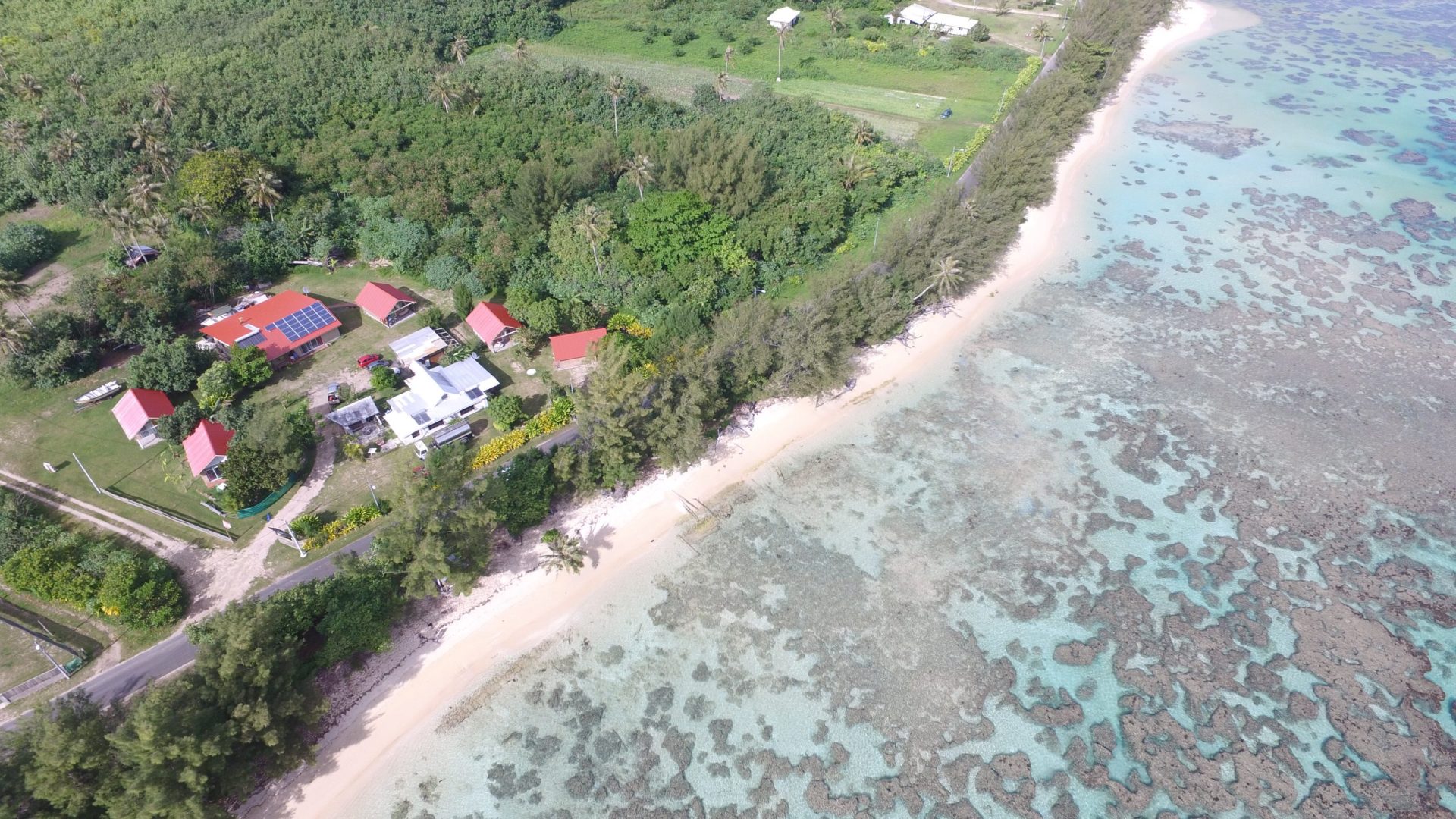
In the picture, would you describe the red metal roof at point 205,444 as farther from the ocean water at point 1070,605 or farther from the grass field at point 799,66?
the grass field at point 799,66

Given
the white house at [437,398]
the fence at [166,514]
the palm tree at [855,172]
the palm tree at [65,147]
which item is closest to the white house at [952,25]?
the palm tree at [855,172]

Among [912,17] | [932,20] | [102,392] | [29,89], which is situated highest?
[29,89]

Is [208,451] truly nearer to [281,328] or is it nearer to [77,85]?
[281,328]

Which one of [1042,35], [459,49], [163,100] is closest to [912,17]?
[1042,35]

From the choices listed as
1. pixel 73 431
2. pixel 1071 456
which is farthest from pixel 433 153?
pixel 1071 456

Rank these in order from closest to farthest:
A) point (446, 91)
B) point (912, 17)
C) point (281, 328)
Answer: point (281, 328)
point (446, 91)
point (912, 17)

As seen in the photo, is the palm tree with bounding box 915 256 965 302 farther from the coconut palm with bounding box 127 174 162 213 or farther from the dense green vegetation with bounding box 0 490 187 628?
the coconut palm with bounding box 127 174 162 213
